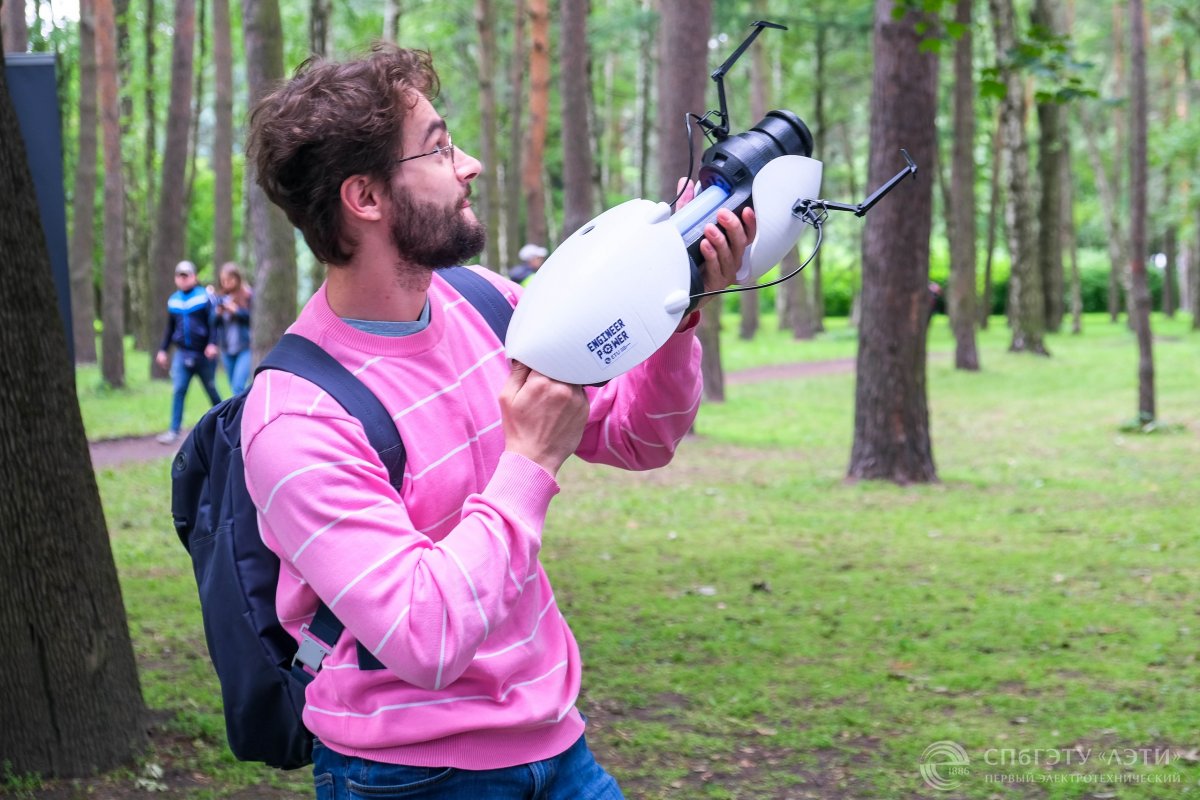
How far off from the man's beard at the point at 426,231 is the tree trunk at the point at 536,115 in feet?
69.2

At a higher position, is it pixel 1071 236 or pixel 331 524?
pixel 1071 236

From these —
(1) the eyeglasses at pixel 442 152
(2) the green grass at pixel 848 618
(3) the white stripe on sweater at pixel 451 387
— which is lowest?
(2) the green grass at pixel 848 618

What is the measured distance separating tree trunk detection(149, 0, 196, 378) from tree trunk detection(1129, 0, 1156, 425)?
45.5ft

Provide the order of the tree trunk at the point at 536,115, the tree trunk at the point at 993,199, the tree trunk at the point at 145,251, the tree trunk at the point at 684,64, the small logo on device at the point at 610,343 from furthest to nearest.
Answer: the tree trunk at the point at 993,199, the tree trunk at the point at 145,251, the tree trunk at the point at 536,115, the tree trunk at the point at 684,64, the small logo on device at the point at 610,343

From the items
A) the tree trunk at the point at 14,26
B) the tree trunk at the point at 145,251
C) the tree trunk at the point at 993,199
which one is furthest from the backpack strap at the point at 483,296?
the tree trunk at the point at 145,251

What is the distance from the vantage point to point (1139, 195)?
45.5 feet

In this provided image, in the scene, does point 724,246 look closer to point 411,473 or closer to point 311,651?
point 411,473

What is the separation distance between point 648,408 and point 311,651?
68cm

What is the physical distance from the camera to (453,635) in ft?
5.71

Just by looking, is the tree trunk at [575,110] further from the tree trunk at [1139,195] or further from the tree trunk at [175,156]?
the tree trunk at [175,156]

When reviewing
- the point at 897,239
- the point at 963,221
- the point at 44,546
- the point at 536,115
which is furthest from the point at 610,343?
the point at 536,115

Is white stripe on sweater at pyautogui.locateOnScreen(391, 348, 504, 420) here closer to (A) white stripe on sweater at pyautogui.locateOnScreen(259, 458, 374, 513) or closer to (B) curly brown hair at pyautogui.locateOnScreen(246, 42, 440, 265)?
(A) white stripe on sweater at pyautogui.locateOnScreen(259, 458, 374, 513)

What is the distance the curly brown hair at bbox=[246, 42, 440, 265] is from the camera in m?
1.96

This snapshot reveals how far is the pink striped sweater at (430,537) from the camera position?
1748 millimetres
